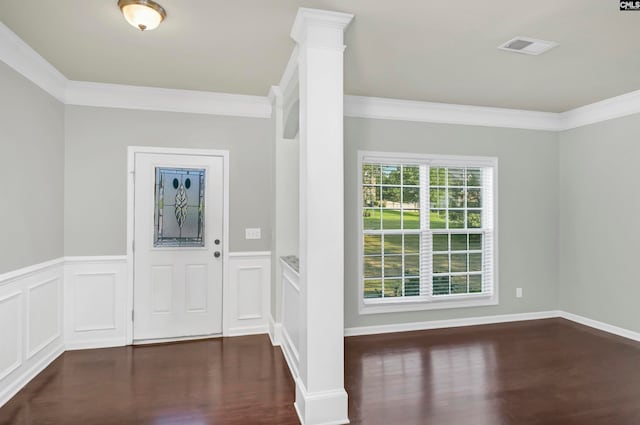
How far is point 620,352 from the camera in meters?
3.71

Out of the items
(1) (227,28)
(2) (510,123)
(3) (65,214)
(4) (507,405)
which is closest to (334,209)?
(1) (227,28)

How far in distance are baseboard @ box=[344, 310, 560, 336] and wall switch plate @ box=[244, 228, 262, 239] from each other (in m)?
1.49

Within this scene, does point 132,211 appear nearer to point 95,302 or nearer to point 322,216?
point 95,302

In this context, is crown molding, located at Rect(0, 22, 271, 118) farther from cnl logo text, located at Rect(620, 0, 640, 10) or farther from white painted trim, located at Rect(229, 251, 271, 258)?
cnl logo text, located at Rect(620, 0, 640, 10)

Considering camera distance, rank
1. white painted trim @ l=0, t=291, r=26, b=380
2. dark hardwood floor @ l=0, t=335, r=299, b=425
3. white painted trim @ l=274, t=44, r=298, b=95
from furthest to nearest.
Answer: white painted trim @ l=274, t=44, r=298, b=95, white painted trim @ l=0, t=291, r=26, b=380, dark hardwood floor @ l=0, t=335, r=299, b=425

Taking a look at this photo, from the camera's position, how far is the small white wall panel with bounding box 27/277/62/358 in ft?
10.2

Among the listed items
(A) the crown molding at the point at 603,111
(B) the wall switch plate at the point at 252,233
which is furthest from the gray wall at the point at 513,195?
(B) the wall switch plate at the point at 252,233

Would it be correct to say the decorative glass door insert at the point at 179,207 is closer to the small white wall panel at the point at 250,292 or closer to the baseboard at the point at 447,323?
the small white wall panel at the point at 250,292

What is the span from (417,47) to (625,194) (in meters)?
3.18

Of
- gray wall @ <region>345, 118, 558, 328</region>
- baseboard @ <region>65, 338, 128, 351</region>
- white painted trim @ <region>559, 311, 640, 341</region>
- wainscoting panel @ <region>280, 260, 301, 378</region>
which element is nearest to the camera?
wainscoting panel @ <region>280, 260, 301, 378</region>

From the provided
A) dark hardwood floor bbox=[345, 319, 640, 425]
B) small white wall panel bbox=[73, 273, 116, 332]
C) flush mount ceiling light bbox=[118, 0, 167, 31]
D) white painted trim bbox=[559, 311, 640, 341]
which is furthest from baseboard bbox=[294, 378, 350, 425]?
white painted trim bbox=[559, 311, 640, 341]

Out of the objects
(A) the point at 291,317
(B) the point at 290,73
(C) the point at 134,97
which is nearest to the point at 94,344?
(A) the point at 291,317

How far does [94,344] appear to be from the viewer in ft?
12.3

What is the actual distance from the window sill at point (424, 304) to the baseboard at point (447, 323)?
0.57 ft
